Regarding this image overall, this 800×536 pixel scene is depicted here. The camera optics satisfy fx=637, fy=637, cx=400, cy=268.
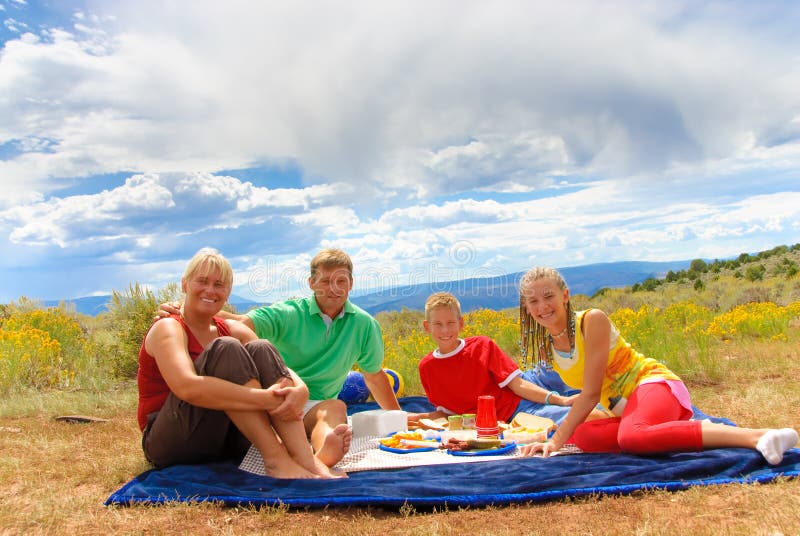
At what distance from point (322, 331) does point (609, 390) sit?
1962 mm

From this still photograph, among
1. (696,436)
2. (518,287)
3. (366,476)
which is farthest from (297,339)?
(696,436)

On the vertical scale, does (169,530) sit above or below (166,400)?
below

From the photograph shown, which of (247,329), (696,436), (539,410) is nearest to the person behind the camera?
(696,436)

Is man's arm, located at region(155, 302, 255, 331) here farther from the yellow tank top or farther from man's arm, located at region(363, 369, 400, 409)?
the yellow tank top

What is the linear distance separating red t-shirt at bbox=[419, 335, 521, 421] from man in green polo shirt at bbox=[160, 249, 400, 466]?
0.86m

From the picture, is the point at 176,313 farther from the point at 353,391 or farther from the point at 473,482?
the point at 353,391

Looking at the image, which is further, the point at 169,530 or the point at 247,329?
the point at 247,329

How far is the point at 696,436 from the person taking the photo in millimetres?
3498

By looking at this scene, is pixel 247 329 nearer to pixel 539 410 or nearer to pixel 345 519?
pixel 345 519

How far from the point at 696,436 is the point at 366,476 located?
1.84 meters

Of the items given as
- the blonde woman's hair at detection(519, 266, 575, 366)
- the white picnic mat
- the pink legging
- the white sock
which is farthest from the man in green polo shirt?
the white sock

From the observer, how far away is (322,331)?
4488 mm

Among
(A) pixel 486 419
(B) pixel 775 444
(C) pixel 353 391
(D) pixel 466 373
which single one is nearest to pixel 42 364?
(C) pixel 353 391

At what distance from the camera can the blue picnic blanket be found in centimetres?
305
